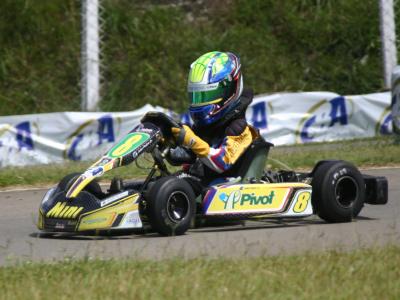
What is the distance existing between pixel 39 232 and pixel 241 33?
11464 millimetres

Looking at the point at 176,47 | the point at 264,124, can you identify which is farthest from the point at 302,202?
the point at 176,47

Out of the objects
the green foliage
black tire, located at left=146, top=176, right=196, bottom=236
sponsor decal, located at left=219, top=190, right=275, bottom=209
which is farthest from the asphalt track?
the green foliage

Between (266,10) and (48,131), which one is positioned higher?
(266,10)

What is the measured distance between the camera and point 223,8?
18734mm

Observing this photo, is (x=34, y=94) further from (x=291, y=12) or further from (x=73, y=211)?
(x=73, y=211)

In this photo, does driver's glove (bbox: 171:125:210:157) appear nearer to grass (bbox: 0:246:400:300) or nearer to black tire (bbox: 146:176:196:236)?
black tire (bbox: 146:176:196:236)

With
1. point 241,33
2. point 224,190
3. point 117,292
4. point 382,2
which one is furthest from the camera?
point 241,33

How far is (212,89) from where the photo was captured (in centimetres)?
723

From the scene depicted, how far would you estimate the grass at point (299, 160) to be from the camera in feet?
33.6

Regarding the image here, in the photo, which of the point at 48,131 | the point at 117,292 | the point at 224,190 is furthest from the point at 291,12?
the point at 117,292

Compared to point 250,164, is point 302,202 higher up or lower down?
lower down

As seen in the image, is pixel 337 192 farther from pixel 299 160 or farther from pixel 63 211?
pixel 299 160

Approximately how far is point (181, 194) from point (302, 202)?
99 cm

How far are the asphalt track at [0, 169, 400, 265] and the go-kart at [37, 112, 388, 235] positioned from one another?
104mm
